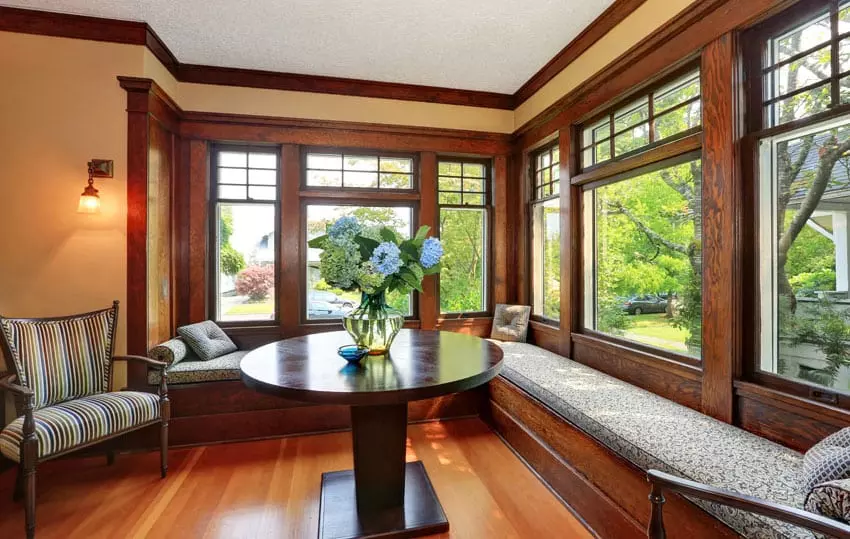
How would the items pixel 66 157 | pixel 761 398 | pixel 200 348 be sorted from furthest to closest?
1. pixel 200 348
2. pixel 66 157
3. pixel 761 398

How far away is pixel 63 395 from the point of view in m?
2.32

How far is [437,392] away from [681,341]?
1.60 m

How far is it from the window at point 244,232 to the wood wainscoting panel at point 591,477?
2.31 m

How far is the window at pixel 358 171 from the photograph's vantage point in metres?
3.66

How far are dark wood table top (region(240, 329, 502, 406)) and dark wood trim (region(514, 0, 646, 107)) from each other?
2.19m

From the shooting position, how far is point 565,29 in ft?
9.04

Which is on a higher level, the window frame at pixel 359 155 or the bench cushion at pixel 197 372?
the window frame at pixel 359 155

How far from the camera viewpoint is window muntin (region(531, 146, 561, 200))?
3486 millimetres

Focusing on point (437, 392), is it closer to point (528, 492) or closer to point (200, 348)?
point (528, 492)

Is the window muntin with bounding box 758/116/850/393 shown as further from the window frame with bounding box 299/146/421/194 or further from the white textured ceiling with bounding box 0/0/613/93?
the window frame with bounding box 299/146/421/194

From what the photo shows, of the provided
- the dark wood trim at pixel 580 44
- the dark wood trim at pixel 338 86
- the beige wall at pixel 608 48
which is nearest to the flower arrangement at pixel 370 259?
the beige wall at pixel 608 48

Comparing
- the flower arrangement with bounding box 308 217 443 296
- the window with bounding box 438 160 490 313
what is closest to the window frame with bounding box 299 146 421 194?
the window with bounding box 438 160 490 313

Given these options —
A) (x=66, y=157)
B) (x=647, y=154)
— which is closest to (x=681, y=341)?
(x=647, y=154)

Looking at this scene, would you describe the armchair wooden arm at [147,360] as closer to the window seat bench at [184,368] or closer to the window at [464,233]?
the window seat bench at [184,368]
